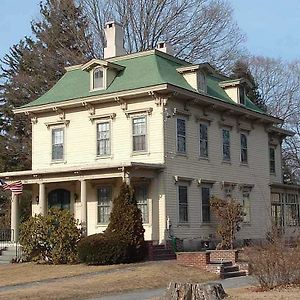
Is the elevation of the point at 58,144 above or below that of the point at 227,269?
above

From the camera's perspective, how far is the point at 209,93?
3200 centimetres

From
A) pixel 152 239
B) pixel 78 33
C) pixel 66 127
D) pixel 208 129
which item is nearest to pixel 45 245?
pixel 152 239

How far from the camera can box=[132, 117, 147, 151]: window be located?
94.2 feet

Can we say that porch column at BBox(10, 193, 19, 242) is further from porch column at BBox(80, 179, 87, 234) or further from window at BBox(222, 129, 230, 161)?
window at BBox(222, 129, 230, 161)

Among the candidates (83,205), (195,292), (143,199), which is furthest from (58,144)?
(195,292)

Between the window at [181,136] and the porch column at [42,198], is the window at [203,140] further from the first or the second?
the porch column at [42,198]

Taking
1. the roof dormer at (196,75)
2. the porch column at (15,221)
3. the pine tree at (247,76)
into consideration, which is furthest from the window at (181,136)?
the pine tree at (247,76)

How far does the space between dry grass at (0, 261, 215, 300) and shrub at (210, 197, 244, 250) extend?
5.52 metres

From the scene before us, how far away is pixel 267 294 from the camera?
615 inches

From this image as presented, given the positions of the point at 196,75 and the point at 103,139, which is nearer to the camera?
the point at 103,139

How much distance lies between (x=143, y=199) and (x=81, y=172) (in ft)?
9.66

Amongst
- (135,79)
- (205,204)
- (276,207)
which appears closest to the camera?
(135,79)

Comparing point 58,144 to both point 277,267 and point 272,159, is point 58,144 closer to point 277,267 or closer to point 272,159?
point 272,159

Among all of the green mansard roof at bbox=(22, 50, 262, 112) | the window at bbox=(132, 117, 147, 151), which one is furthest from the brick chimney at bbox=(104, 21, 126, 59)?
the window at bbox=(132, 117, 147, 151)
